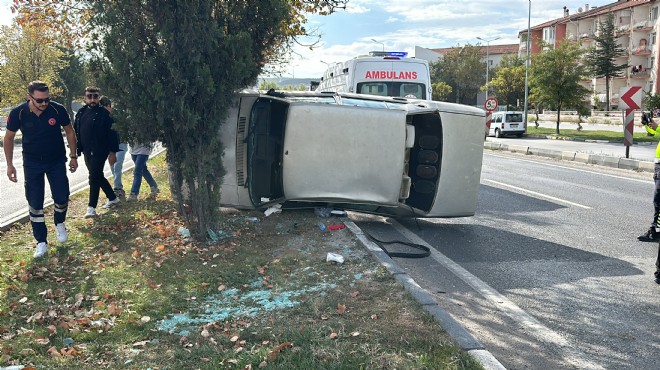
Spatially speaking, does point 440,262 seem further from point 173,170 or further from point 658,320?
point 173,170

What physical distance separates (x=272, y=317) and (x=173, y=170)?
2818 millimetres

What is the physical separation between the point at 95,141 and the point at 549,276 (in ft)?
21.9

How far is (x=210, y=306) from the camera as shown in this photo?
465cm

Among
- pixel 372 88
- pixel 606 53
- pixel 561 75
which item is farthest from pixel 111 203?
pixel 606 53

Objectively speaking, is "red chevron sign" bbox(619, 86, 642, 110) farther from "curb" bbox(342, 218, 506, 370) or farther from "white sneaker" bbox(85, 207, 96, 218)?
"white sneaker" bbox(85, 207, 96, 218)

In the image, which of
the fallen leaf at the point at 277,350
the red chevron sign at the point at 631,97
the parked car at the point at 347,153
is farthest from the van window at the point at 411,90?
the fallen leaf at the point at 277,350

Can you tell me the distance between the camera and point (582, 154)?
63.6ft

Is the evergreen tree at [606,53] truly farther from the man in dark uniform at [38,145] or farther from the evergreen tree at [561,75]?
the man in dark uniform at [38,145]

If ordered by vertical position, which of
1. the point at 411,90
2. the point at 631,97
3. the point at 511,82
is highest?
the point at 511,82

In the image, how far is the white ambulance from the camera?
538 inches

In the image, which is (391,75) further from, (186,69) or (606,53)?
(606,53)

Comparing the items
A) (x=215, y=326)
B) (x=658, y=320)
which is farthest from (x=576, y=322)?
(x=215, y=326)

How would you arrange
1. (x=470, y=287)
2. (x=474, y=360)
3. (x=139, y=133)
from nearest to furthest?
(x=474, y=360), (x=470, y=287), (x=139, y=133)

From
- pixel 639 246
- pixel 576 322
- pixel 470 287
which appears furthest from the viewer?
pixel 639 246
